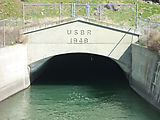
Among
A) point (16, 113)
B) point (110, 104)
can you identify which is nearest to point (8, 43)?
point (16, 113)

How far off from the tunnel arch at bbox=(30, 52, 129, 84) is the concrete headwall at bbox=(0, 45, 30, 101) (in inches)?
130

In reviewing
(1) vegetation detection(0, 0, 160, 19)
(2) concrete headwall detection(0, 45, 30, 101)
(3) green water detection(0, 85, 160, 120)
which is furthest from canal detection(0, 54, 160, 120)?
(1) vegetation detection(0, 0, 160, 19)

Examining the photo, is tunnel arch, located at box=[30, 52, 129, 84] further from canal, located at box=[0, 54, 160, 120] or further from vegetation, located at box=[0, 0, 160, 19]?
vegetation, located at box=[0, 0, 160, 19]

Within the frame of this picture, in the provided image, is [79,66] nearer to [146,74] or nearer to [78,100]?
[78,100]

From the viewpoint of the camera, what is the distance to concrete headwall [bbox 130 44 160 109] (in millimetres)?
17922

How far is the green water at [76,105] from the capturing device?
17.4 m

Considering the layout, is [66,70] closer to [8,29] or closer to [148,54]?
[8,29]

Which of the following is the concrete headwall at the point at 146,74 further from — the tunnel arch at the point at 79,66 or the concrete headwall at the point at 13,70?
the concrete headwall at the point at 13,70

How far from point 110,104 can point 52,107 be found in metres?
3.59

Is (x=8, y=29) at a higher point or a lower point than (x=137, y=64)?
higher

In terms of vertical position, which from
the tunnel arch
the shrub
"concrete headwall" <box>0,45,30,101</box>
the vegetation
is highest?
the vegetation

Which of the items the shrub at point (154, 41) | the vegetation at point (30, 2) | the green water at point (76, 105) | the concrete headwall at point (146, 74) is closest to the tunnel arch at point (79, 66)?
the green water at point (76, 105)

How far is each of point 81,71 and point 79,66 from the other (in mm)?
2288

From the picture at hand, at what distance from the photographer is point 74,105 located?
64.7ft
